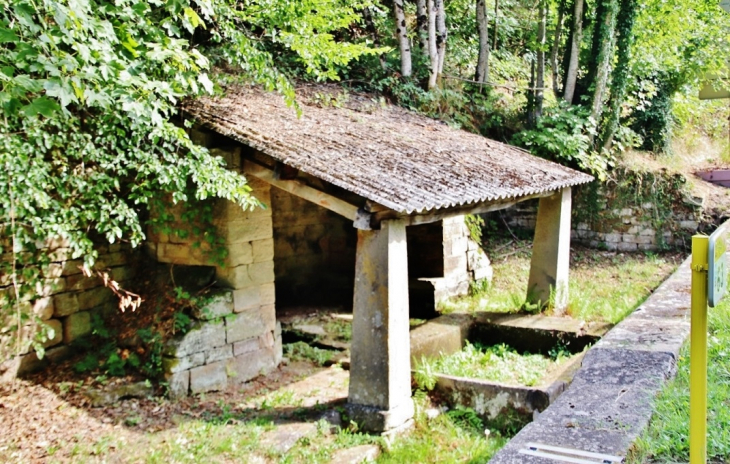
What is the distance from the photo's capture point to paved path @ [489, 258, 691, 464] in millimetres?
3148

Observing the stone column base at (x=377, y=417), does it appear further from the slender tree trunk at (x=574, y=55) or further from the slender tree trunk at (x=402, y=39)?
the slender tree trunk at (x=574, y=55)

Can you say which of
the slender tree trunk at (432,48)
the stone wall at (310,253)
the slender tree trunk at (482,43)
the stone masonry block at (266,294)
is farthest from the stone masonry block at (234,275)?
the slender tree trunk at (482,43)

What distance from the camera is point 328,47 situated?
23.9ft

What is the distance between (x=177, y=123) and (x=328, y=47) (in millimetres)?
1978

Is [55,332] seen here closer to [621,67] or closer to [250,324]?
[250,324]

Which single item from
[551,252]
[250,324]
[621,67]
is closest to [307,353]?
[250,324]

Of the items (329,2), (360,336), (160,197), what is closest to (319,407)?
(360,336)

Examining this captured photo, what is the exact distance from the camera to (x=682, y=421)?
3230 mm

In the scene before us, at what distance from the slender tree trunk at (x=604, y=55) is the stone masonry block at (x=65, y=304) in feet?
34.9

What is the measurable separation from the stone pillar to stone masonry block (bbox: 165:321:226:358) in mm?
1662

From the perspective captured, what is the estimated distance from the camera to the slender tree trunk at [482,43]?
13094 millimetres

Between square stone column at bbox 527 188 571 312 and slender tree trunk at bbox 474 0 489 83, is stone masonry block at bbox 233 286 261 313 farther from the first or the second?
slender tree trunk at bbox 474 0 489 83

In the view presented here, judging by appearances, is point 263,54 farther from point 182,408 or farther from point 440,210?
point 182,408

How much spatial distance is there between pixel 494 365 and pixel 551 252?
2.44 m
